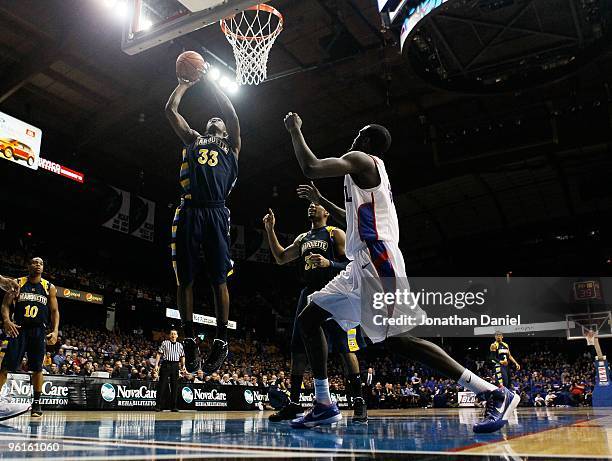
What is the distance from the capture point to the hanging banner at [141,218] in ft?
64.9

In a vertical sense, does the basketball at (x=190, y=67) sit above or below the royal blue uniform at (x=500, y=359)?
above

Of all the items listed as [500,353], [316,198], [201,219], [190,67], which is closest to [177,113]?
[190,67]

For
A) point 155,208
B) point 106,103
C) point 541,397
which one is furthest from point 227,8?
point 541,397

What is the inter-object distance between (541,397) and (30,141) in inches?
744

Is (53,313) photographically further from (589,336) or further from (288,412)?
(589,336)

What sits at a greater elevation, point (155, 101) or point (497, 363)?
point (155, 101)

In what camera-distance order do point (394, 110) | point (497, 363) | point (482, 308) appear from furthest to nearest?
point (482, 308) → point (394, 110) → point (497, 363)

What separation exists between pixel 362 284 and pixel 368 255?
195 mm

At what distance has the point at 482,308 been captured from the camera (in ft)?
98.5

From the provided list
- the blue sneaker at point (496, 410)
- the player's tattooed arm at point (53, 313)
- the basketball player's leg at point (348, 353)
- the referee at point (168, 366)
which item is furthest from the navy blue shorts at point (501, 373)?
the blue sneaker at point (496, 410)

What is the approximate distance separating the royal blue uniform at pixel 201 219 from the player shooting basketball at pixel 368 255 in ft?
2.68

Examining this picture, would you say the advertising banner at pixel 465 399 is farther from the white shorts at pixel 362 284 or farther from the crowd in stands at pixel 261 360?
the white shorts at pixel 362 284

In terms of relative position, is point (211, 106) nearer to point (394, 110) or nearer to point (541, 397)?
point (394, 110)

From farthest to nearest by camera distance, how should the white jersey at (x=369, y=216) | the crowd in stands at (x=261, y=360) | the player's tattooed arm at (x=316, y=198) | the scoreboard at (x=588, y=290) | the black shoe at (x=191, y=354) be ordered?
the scoreboard at (x=588, y=290)
the crowd in stands at (x=261, y=360)
the player's tattooed arm at (x=316, y=198)
the black shoe at (x=191, y=354)
the white jersey at (x=369, y=216)
